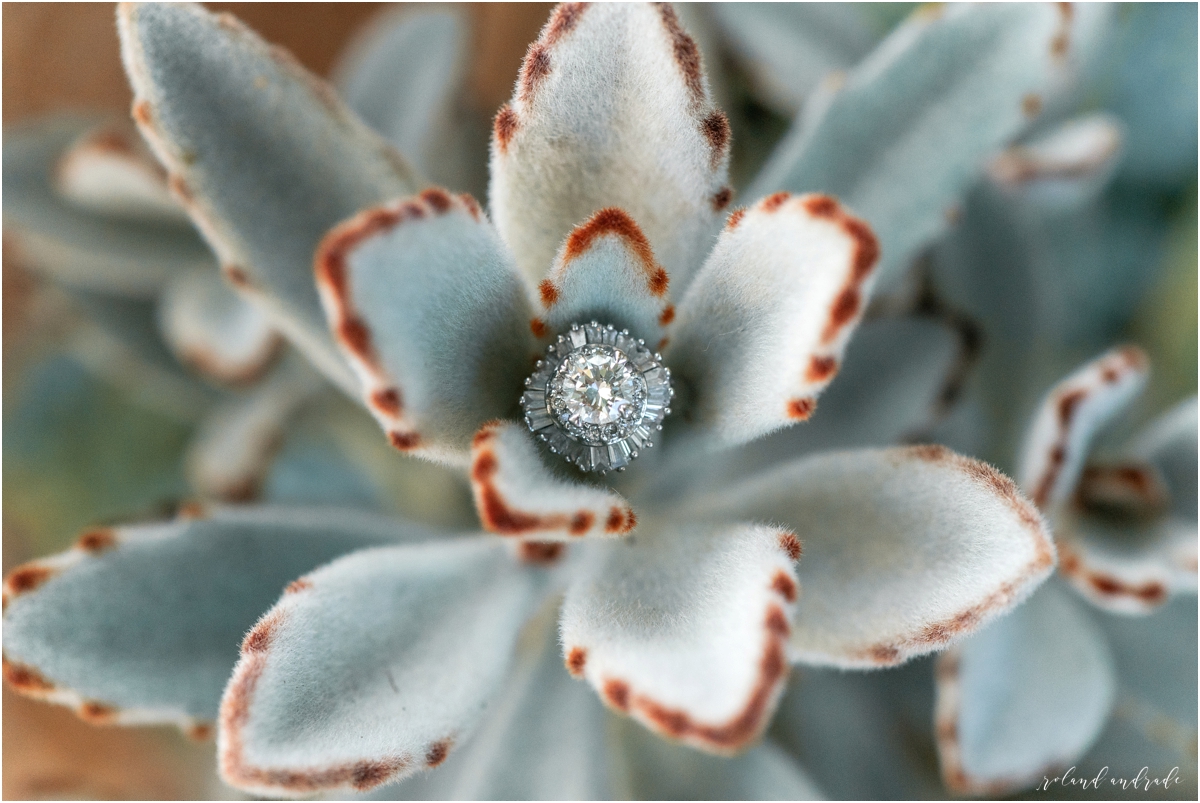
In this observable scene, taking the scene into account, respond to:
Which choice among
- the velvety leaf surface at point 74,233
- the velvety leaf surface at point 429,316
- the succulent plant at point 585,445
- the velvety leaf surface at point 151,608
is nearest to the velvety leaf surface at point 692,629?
the succulent plant at point 585,445

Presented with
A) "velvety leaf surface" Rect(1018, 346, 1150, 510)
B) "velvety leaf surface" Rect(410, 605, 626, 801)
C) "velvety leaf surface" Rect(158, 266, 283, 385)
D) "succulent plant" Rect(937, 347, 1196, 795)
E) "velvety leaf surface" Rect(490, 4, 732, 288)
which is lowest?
"velvety leaf surface" Rect(410, 605, 626, 801)

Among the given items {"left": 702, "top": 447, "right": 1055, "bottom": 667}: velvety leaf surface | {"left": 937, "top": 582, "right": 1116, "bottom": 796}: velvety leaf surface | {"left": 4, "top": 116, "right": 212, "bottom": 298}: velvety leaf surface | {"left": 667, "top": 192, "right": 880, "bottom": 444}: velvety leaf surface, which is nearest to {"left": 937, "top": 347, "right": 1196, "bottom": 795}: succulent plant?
{"left": 937, "top": 582, "right": 1116, "bottom": 796}: velvety leaf surface

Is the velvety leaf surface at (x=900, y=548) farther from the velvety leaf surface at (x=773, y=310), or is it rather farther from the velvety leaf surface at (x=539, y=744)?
the velvety leaf surface at (x=539, y=744)

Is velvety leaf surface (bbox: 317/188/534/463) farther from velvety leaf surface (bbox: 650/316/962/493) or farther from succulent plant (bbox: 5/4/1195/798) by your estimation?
velvety leaf surface (bbox: 650/316/962/493)

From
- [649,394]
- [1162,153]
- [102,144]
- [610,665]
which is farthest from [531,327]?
[1162,153]

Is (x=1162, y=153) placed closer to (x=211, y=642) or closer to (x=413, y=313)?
(x=413, y=313)

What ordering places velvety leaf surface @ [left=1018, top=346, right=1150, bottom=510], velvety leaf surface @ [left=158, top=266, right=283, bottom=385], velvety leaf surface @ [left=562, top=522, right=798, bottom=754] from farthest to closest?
velvety leaf surface @ [left=158, top=266, right=283, bottom=385] → velvety leaf surface @ [left=1018, top=346, right=1150, bottom=510] → velvety leaf surface @ [left=562, top=522, right=798, bottom=754]
